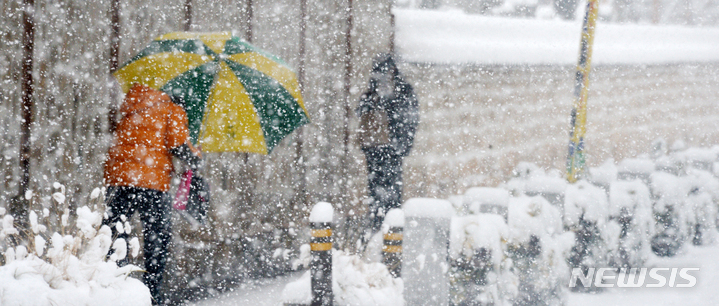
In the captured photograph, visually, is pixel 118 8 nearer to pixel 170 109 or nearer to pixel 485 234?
pixel 170 109

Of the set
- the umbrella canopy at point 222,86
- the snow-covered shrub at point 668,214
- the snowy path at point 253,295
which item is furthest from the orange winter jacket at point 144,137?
the snow-covered shrub at point 668,214

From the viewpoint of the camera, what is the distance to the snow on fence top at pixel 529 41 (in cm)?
761

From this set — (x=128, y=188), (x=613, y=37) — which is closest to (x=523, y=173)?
(x=613, y=37)

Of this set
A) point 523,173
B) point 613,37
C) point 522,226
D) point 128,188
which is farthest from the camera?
point 613,37

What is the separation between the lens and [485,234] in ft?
14.5

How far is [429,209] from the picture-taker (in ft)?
14.4

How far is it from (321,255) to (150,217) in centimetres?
121

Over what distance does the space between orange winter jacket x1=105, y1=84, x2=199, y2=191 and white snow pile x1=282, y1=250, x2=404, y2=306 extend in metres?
1.20

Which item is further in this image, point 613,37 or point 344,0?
point 613,37


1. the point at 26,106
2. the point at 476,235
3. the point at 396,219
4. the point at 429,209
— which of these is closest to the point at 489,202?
the point at 476,235

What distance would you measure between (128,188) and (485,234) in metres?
2.72

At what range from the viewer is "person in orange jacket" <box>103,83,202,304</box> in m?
3.65

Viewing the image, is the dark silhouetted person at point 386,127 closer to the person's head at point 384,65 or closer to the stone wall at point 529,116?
the person's head at point 384,65

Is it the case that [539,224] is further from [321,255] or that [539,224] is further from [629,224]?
[321,255]
